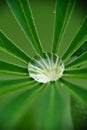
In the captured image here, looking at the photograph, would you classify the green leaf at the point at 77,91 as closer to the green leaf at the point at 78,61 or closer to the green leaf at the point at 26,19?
the green leaf at the point at 78,61

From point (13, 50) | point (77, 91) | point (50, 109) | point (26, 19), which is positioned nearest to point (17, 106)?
point (50, 109)

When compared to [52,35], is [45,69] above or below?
below

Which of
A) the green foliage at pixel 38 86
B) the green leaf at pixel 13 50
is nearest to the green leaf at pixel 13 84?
the green foliage at pixel 38 86

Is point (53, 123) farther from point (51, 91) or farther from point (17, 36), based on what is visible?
point (17, 36)

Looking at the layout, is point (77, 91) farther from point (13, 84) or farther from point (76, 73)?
point (13, 84)

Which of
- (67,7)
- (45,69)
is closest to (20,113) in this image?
(45,69)

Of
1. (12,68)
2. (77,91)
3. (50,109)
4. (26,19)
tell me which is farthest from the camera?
(26,19)
